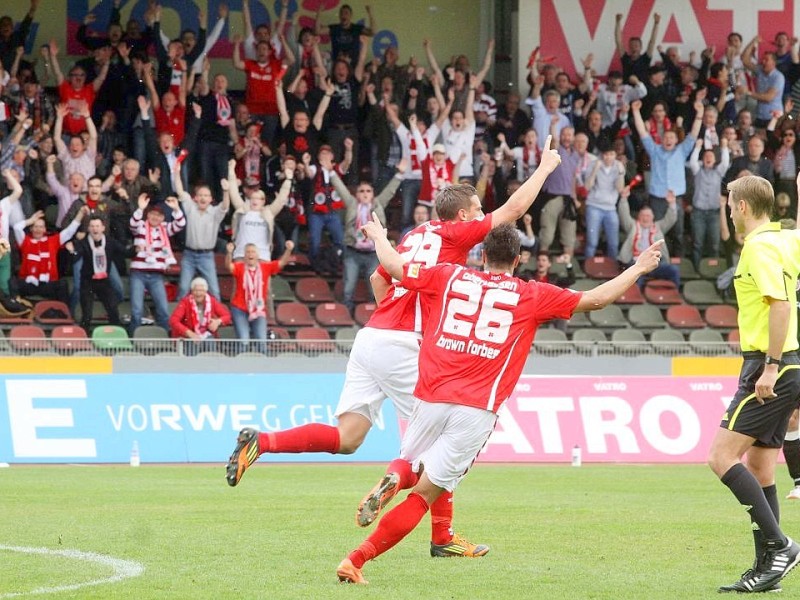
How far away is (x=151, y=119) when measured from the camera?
74.3 ft

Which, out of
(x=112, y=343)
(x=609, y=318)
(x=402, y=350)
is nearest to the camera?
(x=402, y=350)

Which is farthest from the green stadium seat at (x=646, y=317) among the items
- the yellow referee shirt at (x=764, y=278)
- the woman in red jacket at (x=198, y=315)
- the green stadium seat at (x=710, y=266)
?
the yellow referee shirt at (x=764, y=278)

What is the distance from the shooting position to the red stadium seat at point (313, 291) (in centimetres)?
2275

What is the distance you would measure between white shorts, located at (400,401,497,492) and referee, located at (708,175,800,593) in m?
1.31

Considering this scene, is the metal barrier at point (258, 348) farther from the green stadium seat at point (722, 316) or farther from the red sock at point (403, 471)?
the red sock at point (403, 471)

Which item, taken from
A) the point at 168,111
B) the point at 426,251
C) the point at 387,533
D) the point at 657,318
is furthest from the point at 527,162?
the point at 387,533

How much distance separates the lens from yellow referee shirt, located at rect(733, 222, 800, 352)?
709 cm

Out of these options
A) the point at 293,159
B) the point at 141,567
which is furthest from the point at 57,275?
the point at 141,567

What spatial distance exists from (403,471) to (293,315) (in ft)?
48.2

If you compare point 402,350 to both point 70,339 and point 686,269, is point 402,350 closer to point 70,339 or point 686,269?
point 70,339

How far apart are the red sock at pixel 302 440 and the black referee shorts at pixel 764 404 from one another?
266cm

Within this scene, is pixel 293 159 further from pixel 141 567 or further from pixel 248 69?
pixel 141 567

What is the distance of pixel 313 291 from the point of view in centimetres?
2281

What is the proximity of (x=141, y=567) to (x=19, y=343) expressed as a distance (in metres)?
11.4
